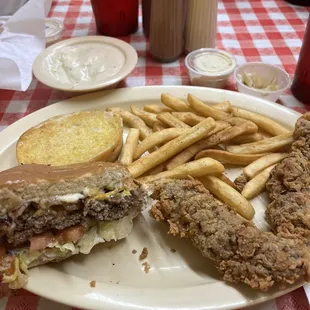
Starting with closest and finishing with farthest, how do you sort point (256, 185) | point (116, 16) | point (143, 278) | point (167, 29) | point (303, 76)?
point (143, 278), point (256, 185), point (303, 76), point (167, 29), point (116, 16)

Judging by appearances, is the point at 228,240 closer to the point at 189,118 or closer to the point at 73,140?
the point at 189,118

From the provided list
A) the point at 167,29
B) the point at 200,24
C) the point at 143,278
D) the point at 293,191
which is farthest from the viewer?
the point at 200,24

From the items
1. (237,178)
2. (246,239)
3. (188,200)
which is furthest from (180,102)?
(246,239)

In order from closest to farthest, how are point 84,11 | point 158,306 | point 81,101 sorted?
point 158,306 < point 81,101 < point 84,11

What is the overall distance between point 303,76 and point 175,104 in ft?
3.33

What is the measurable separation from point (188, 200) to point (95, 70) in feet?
4.79

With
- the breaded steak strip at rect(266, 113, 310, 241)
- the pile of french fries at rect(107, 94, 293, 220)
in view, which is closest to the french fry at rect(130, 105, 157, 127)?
the pile of french fries at rect(107, 94, 293, 220)

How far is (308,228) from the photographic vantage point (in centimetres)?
160

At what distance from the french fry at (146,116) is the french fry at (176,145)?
356mm

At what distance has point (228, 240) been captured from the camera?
1.53 m

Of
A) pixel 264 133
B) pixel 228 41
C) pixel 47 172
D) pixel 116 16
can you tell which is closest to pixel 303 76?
Result: pixel 264 133

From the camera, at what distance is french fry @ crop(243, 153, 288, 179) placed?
1.97m

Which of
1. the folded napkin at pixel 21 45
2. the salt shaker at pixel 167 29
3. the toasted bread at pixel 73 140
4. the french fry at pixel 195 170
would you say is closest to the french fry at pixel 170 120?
the toasted bread at pixel 73 140

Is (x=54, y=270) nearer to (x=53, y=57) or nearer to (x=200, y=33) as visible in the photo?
(x=53, y=57)
